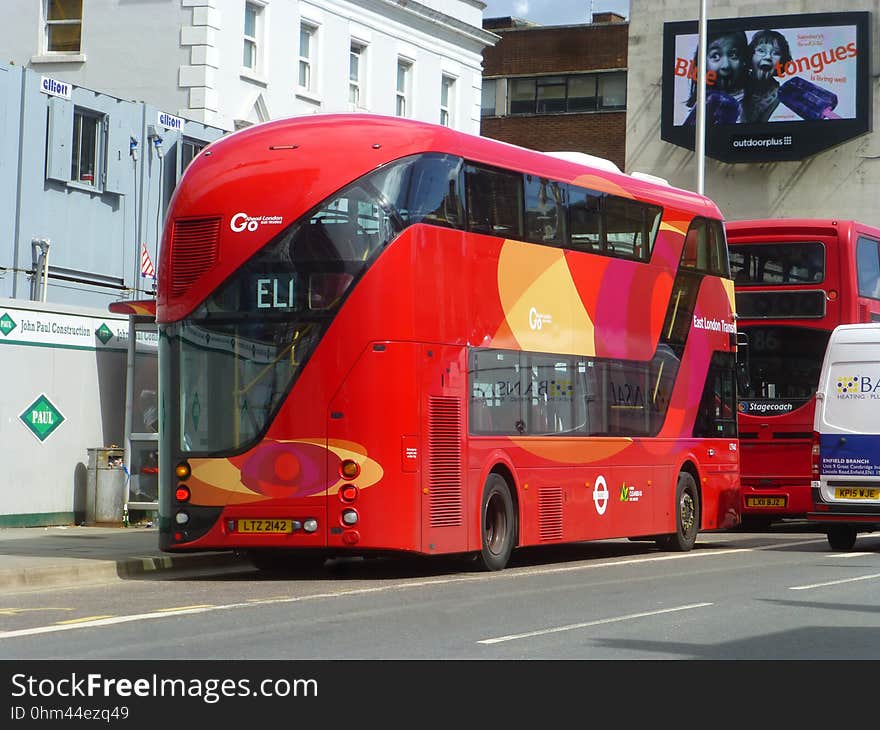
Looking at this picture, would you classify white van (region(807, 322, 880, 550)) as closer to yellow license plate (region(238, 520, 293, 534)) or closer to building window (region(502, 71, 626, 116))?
yellow license plate (region(238, 520, 293, 534))

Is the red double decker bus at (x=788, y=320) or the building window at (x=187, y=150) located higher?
the building window at (x=187, y=150)

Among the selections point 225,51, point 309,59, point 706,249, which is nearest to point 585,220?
point 706,249

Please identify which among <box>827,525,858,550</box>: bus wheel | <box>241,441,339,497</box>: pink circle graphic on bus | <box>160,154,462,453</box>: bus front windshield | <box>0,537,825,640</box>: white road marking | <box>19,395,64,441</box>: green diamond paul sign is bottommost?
<box>0,537,825,640</box>: white road marking

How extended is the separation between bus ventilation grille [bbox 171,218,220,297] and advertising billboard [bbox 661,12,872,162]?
4174cm

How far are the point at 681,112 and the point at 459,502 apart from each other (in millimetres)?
45024

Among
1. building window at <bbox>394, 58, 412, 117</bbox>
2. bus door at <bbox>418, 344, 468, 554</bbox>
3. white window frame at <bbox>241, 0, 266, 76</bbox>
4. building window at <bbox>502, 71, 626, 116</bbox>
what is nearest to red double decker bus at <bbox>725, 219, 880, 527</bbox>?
bus door at <bbox>418, 344, 468, 554</bbox>

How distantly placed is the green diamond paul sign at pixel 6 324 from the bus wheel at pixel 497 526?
7.13 metres

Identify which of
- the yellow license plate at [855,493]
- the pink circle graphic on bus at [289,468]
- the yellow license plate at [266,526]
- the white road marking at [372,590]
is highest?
the pink circle graphic on bus at [289,468]

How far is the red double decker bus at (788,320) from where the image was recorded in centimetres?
2675

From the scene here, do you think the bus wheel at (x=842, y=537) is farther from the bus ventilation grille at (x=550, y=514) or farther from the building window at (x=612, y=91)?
the building window at (x=612, y=91)

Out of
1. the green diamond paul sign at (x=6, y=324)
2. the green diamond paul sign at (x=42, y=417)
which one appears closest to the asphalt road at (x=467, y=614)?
the green diamond paul sign at (x=42, y=417)

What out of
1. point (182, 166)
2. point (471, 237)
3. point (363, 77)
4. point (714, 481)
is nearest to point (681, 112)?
point (363, 77)

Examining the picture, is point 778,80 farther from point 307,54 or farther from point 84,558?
point 84,558

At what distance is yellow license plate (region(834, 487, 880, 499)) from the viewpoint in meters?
21.9
